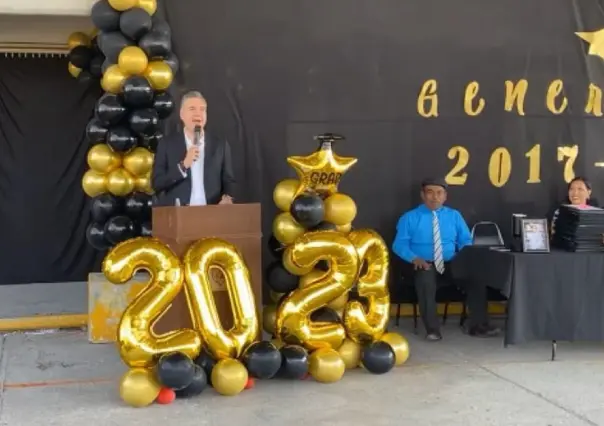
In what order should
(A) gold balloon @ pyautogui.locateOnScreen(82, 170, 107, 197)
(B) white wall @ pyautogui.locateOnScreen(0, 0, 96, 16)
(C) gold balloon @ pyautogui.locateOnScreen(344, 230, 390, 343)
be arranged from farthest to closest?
(B) white wall @ pyautogui.locateOnScreen(0, 0, 96, 16)
(A) gold balloon @ pyautogui.locateOnScreen(82, 170, 107, 197)
(C) gold balloon @ pyautogui.locateOnScreen(344, 230, 390, 343)

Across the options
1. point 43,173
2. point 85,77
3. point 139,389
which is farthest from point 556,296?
point 43,173

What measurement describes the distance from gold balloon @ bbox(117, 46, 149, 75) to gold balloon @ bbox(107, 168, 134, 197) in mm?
733

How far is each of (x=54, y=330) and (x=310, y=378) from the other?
2642mm

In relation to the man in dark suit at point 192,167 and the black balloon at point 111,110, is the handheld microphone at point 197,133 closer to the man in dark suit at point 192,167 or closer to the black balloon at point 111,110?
the man in dark suit at point 192,167

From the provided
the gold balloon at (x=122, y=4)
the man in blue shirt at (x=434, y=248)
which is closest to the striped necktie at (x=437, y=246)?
the man in blue shirt at (x=434, y=248)

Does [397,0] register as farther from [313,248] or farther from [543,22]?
[313,248]

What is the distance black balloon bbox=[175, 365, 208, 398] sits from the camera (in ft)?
13.9

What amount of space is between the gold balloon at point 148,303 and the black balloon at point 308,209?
924 mm

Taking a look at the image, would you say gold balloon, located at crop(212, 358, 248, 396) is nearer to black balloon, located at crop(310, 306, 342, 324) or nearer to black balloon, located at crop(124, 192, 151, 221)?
black balloon, located at crop(310, 306, 342, 324)

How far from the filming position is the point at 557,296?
202 inches

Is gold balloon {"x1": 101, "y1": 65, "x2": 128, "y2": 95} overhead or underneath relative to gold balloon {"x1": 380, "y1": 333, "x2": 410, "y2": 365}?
overhead

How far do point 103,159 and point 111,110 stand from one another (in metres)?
0.39

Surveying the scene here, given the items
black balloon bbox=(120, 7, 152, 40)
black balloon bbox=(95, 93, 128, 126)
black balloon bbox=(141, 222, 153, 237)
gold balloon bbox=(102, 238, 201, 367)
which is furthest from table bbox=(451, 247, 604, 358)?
black balloon bbox=(120, 7, 152, 40)

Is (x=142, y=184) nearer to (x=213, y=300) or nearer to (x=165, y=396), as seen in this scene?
(x=213, y=300)
